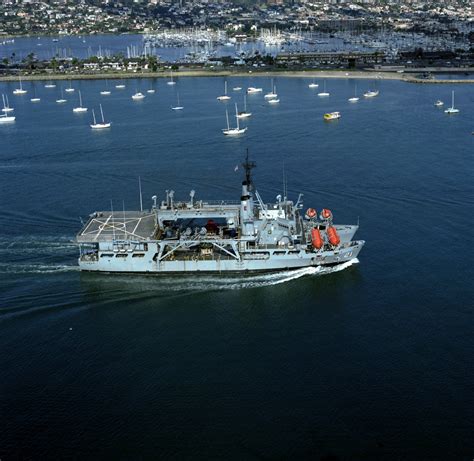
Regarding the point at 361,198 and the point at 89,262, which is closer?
the point at 89,262

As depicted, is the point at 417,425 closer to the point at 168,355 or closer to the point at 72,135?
the point at 168,355

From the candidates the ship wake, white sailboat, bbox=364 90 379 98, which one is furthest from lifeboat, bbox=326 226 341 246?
white sailboat, bbox=364 90 379 98

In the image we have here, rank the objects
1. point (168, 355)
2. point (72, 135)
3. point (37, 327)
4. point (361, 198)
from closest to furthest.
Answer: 1. point (168, 355)
2. point (37, 327)
3. point (361, 198)
4. point (72, 135)

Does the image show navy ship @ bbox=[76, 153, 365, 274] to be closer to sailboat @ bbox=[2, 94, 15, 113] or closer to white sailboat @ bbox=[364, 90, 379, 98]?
sailboat @ bbox=[2, 94, 15, 113]

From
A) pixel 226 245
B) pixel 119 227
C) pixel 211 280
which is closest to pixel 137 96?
pixel 119 227

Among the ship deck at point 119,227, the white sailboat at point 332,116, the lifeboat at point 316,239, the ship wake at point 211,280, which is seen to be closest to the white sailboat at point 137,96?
the white sailboat at point 332,116

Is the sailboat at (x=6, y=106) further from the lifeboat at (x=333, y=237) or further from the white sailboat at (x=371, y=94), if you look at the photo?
the lifeboat at (x=333, y=237)

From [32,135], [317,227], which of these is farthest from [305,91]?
[317,227]
